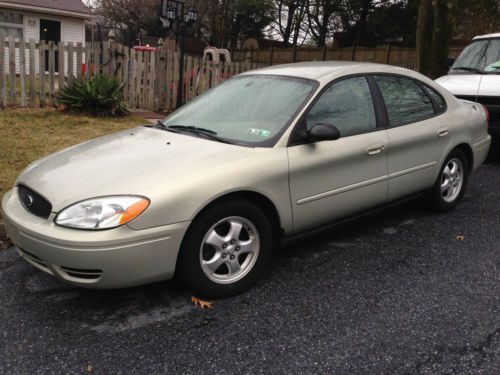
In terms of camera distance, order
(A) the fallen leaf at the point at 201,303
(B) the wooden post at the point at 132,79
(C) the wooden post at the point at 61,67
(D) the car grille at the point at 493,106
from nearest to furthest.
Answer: (A) the fallen leaf at the point at 201,303 → (D) the car grille at the point at 493,106 → (C) the wooden post at the point at 61,67 → (B) the wooden post at the point at 132,79

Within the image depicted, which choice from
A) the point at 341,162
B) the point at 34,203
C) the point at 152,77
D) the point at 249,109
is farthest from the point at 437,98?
the point at 152,77

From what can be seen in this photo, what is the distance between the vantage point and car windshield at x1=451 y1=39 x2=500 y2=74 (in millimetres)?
7489

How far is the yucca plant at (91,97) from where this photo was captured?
29.7 feet

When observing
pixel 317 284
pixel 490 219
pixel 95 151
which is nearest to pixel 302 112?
pixel 317 284

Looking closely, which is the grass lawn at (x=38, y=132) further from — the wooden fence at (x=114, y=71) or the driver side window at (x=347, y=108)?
the driver side window at (x=347, y=108)

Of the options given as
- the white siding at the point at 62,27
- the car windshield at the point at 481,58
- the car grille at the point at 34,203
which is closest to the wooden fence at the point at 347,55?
the white siding at the point at 62,27

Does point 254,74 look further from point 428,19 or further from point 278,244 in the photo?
point 428,19

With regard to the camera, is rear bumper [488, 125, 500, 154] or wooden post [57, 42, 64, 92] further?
wooden post [57, 42, 64, 92]

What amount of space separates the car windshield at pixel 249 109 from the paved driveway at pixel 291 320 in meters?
1.05

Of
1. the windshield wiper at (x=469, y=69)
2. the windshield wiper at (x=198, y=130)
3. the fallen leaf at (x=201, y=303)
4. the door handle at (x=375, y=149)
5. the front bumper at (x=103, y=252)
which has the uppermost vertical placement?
the windshield wiper at (x=469, y=69)

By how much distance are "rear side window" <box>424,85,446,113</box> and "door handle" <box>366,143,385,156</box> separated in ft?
3.61

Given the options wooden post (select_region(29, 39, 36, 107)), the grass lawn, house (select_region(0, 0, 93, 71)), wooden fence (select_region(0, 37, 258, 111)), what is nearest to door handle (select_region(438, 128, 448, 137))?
the grass lawn

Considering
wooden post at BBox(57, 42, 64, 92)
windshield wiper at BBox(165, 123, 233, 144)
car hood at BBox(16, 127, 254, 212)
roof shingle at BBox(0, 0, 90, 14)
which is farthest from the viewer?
roof shingle at BBox(0, 0, 90, 14)

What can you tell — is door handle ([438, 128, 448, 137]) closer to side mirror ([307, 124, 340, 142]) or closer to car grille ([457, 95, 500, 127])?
side mirror ([307, 124, 340, 142])
